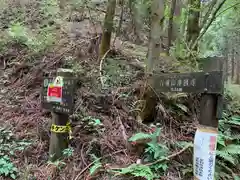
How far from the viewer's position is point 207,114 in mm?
3285

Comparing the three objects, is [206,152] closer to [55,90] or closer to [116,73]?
[55,90]

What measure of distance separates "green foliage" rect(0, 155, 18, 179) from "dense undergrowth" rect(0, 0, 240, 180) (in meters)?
0.01

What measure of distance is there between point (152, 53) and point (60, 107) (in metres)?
1.73

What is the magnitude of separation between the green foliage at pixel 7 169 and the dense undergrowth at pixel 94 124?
0.01 meters

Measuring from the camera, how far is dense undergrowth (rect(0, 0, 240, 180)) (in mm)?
3885

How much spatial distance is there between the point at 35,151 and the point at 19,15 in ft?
19.3

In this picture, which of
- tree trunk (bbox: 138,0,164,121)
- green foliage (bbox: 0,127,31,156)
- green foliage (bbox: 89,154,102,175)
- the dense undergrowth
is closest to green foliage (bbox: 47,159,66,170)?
the dense undergrowth

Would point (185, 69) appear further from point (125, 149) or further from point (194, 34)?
point (125, 149)

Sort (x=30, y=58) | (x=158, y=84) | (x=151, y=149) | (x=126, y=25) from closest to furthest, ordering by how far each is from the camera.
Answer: (x=151, y=149)
(x=158, y=84)
(x=30, y=58)
(x=126, y=25)

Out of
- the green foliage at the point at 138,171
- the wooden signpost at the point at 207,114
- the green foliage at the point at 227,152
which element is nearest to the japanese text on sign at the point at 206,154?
the wooden signpost at the point at 207,114

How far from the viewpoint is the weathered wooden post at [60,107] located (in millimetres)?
4023

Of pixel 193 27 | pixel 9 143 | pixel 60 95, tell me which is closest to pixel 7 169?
pixel 9 143

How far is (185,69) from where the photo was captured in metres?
5.63

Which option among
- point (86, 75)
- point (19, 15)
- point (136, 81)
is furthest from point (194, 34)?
point (19, 15)
